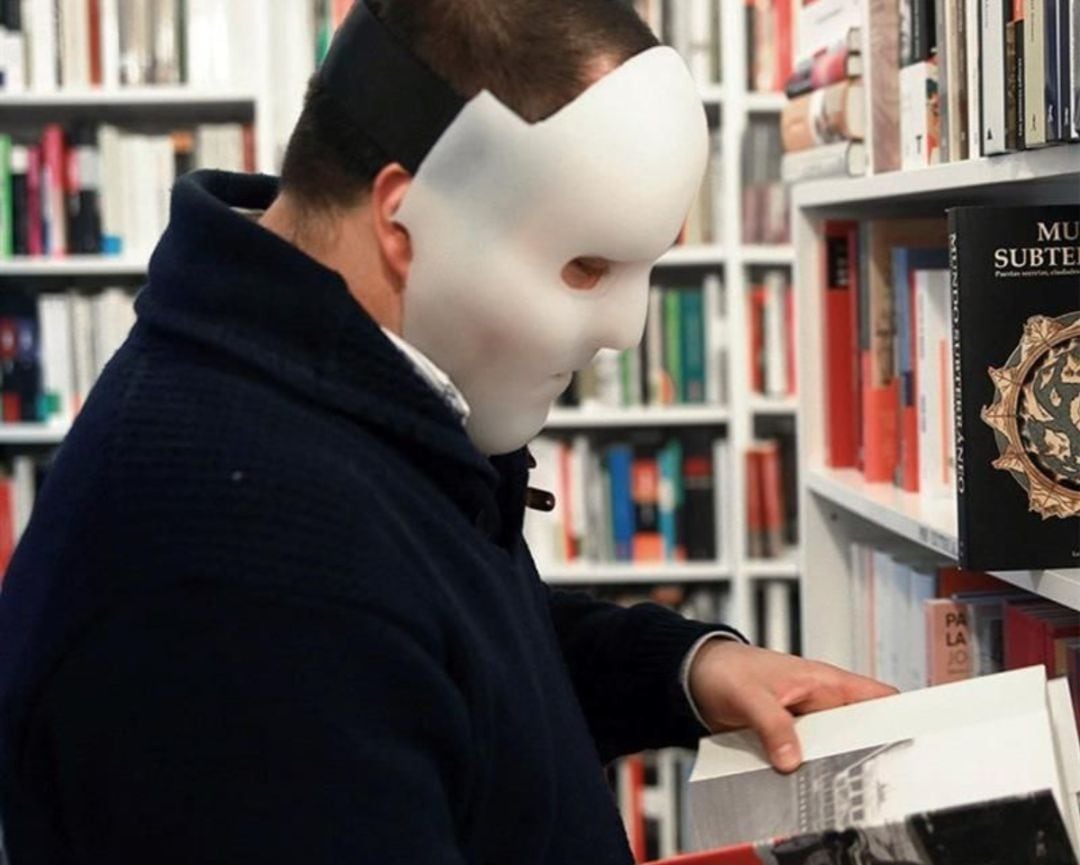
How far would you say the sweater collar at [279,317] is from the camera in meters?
0.79

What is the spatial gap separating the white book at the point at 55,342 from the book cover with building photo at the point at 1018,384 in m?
2.27

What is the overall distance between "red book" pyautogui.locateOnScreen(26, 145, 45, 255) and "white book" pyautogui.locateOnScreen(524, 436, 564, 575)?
1.07 meters

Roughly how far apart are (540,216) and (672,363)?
88.5 inches

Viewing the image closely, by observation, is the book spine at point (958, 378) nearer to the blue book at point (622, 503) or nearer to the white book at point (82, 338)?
the blue book at point (622, 503)

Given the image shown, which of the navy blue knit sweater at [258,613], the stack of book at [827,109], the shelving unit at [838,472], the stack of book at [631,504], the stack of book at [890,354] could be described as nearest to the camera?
the navy blue knit sweater at [258,613]

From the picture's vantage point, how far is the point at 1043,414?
3.68ft

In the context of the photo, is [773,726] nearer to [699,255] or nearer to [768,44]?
[699,255]

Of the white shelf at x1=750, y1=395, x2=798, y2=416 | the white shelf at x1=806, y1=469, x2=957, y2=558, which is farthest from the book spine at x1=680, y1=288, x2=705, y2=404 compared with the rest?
the white shelf at x1=806, y1=469, x2=957, y2=558

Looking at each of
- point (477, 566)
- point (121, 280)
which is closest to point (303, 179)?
point (477, 566)

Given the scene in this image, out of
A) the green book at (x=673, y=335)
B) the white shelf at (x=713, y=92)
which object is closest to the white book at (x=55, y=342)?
the green book at (x=673, y=335)

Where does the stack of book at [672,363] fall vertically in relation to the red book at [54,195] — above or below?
below

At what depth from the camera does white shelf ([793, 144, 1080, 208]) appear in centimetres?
109

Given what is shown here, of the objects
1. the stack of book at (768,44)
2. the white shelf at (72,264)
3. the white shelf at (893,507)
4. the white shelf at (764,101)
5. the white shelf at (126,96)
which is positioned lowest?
the white shelf at (893,507)

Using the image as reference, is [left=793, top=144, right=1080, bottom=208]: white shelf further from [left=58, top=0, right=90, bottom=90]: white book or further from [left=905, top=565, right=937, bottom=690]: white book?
[left=58, top=0, right=90, bottom=90]: white book
